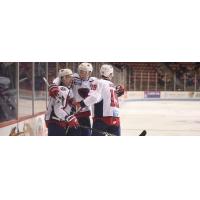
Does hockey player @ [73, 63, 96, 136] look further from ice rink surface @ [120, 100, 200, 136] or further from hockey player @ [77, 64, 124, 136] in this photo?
ice rink surface @ [120, 100, 200, 136]

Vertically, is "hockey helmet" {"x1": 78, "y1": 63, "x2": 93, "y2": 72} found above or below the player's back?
above

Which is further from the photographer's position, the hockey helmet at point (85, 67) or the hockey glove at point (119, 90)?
the hockey glove at point (119, 90)

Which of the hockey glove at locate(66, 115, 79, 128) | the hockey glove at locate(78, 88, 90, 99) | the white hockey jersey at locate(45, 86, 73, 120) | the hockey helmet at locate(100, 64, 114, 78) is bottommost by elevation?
the hockey glove at locate(66, 115, 79, 128)

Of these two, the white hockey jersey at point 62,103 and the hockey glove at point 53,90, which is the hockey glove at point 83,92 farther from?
the hockey glove at point 53,90

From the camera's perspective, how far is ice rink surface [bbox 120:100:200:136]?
11.3 ft

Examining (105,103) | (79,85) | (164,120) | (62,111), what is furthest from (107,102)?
(164,120)

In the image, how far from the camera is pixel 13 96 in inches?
136

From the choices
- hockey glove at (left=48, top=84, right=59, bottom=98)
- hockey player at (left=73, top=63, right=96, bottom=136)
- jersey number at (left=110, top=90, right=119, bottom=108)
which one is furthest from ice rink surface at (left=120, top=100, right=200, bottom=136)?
hockey glove at (left=48, top=84, right=59, bottom=98)

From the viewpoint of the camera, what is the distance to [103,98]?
3.55m

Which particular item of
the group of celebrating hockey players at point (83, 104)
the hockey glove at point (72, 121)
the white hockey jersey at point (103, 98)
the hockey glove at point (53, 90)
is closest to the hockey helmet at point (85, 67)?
the group of celebrating hockey players at point (83, 104)

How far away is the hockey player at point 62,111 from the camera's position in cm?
348

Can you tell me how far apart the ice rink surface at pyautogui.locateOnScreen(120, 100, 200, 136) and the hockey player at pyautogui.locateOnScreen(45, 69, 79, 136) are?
0.40 meters

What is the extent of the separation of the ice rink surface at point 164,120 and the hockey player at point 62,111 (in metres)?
0.40
